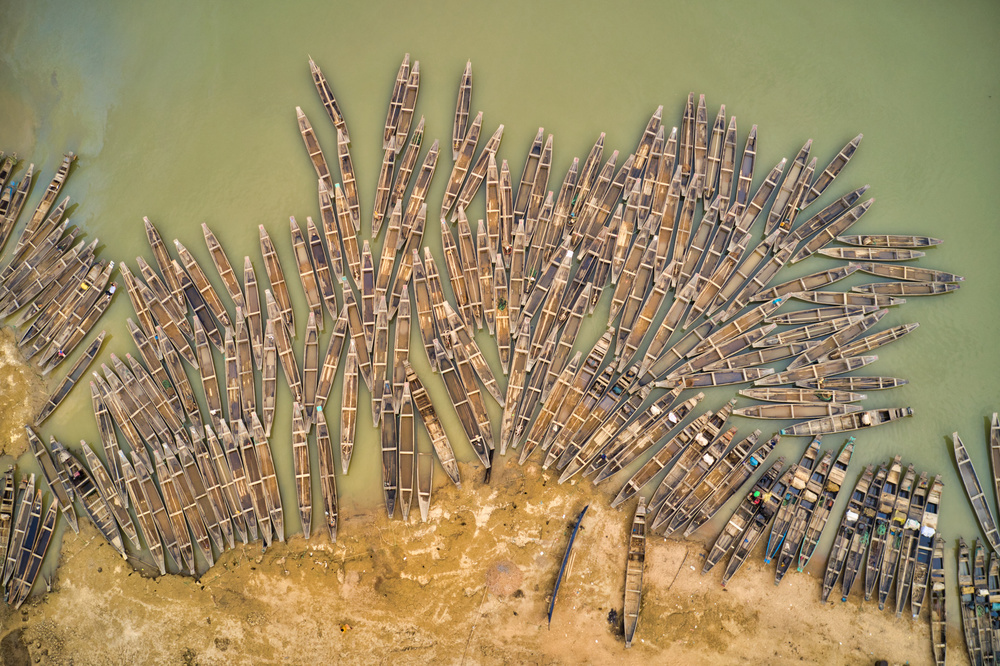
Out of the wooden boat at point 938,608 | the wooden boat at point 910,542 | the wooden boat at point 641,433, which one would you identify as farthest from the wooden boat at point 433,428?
the wooden boat at point 938,608

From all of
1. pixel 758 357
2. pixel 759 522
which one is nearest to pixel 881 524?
pixel 759 522

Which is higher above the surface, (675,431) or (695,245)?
(695,245)

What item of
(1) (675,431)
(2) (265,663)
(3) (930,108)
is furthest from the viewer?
(3) (930,108)

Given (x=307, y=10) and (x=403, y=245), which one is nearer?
(x=403, y=245)

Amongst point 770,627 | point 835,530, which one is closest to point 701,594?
point 770,627

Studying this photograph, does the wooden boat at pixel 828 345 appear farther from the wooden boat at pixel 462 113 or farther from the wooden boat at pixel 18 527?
the wooden boat at pixel 18 527

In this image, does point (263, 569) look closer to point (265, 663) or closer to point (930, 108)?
point (265, 663)
